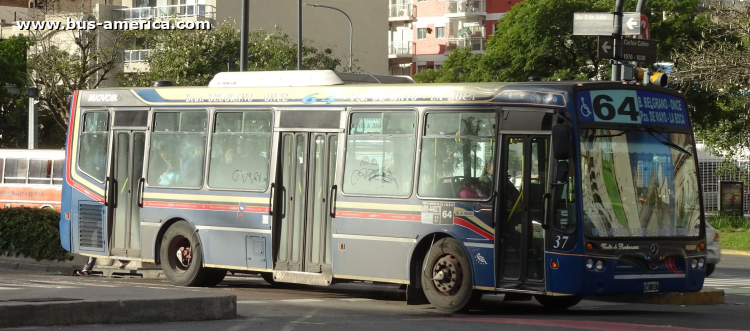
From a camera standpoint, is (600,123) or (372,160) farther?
(372,160)

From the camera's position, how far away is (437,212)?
12695 mm

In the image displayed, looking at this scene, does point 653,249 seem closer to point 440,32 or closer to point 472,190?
point 472,190

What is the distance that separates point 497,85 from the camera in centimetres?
1252

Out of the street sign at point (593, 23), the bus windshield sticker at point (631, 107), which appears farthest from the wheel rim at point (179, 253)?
the street sign at point (593, 23)

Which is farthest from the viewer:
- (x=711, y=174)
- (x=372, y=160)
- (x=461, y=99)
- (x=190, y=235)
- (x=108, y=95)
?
(x=711, y=174)

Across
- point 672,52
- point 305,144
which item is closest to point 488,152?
point 305,144

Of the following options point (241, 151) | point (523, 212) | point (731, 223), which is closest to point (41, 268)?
point (241, 151)

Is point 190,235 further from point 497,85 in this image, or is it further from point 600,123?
point 600,123

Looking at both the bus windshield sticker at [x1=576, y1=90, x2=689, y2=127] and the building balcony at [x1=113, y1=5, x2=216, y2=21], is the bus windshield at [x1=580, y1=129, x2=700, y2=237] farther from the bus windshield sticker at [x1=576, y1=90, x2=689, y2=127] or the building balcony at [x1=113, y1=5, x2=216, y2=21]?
the building balcony at [x1=113, y1=5, x2=216, y2=21]

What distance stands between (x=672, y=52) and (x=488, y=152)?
2618 centimetres

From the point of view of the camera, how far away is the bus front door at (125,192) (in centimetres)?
1641

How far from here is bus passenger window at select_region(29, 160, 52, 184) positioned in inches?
1379

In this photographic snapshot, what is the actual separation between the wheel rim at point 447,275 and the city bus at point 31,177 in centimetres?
2368

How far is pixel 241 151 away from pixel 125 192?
8.31 ft
